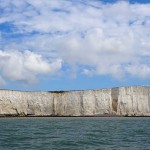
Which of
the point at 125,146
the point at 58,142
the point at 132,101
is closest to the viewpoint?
the point at 125,146

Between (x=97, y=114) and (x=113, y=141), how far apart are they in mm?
48186

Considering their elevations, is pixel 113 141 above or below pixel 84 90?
below

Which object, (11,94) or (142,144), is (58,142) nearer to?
(142,144)

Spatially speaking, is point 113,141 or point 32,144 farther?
point 113,141

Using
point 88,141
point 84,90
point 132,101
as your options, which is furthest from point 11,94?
point 88,141

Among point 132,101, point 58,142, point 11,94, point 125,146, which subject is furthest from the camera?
point 132,101

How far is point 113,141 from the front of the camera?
1045 inches

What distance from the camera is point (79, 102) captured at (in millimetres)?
73938

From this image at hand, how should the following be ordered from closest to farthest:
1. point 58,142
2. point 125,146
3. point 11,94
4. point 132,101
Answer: point 125,146 → point 58,142 → point 11,94 → point 132,101

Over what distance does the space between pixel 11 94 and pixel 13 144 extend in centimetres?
4735

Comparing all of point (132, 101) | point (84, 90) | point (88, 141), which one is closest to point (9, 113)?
point (84, 90)

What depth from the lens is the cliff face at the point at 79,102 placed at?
7181 centimetres

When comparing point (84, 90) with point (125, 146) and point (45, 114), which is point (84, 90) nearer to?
point (45, 114)

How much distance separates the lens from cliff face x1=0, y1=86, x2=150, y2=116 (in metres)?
71.8
